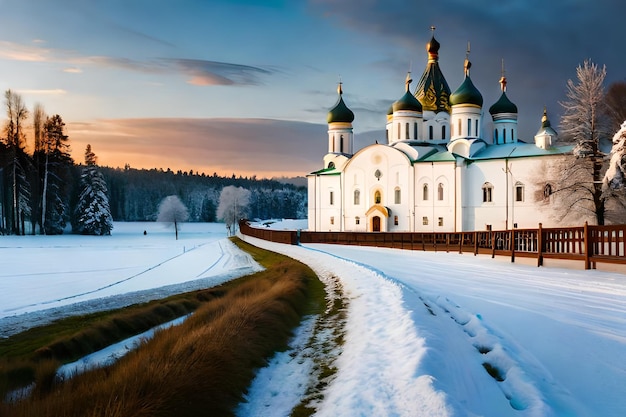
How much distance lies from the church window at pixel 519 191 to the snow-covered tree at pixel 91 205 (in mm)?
49899

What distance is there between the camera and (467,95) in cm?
5000

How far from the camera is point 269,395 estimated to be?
5875 mm

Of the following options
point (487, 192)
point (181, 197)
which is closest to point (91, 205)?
point (487, 192)

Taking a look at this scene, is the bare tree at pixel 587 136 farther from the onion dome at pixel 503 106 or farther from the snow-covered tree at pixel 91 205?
the snow-covered tree at pixel 91 205

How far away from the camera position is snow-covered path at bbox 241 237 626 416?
4.93 meters

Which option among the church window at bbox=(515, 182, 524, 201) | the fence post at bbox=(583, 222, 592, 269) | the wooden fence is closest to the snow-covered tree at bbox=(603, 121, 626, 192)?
the wooden fence

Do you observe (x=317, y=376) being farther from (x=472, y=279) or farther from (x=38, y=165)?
(x=38, y=165)

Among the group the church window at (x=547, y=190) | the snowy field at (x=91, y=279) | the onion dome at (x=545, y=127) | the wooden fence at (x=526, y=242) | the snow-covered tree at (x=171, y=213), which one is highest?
the onion dome at (x=545, y=127)

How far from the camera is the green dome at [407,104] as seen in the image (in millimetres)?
50719

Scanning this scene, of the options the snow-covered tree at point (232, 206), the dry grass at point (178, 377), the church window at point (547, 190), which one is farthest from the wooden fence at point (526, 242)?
the snow-covered tree at point (232, 206)

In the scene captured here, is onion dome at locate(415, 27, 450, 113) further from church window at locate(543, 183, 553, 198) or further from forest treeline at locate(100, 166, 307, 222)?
forest treeline at locate(100, 166, 307, 222)

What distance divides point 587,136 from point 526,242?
17.5 metres

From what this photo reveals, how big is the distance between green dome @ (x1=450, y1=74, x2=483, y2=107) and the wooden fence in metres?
21.5

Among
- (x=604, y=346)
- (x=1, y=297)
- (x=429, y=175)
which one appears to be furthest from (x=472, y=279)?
(x=429, y=175)
